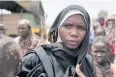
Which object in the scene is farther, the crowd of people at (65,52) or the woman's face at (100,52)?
the woman's face at (100,52)

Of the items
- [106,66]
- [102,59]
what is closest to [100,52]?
[102,59]

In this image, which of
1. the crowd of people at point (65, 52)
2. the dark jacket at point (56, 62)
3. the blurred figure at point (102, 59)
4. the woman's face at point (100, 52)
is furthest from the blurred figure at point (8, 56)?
the woman's face at point (100, 52)

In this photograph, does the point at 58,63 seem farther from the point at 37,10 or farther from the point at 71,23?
the point at 37,10

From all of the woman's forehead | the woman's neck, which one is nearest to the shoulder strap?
the woman's forehead

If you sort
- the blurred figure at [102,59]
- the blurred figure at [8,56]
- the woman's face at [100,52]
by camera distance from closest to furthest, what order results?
1. the blurred figure at [8,56]
2. the blurred figure at [102,59]
3. the woman's face at [100,52]

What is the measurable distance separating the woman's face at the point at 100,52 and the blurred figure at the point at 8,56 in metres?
2.36

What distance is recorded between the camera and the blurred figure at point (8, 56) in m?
2.11

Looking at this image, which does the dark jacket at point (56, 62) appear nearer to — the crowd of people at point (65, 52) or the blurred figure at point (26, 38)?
the crowd of people at point (65, 52)

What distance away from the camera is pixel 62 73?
8.24 ft

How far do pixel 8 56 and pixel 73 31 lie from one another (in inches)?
24.6

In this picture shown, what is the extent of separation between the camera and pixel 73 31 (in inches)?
102

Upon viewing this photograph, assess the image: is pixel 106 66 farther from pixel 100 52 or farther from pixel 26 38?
pixel 26 38

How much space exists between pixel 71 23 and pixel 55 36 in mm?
202

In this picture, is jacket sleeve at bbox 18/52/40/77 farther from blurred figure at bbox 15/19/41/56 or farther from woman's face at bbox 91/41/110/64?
blurred figure at bbox 15/19/41/56
